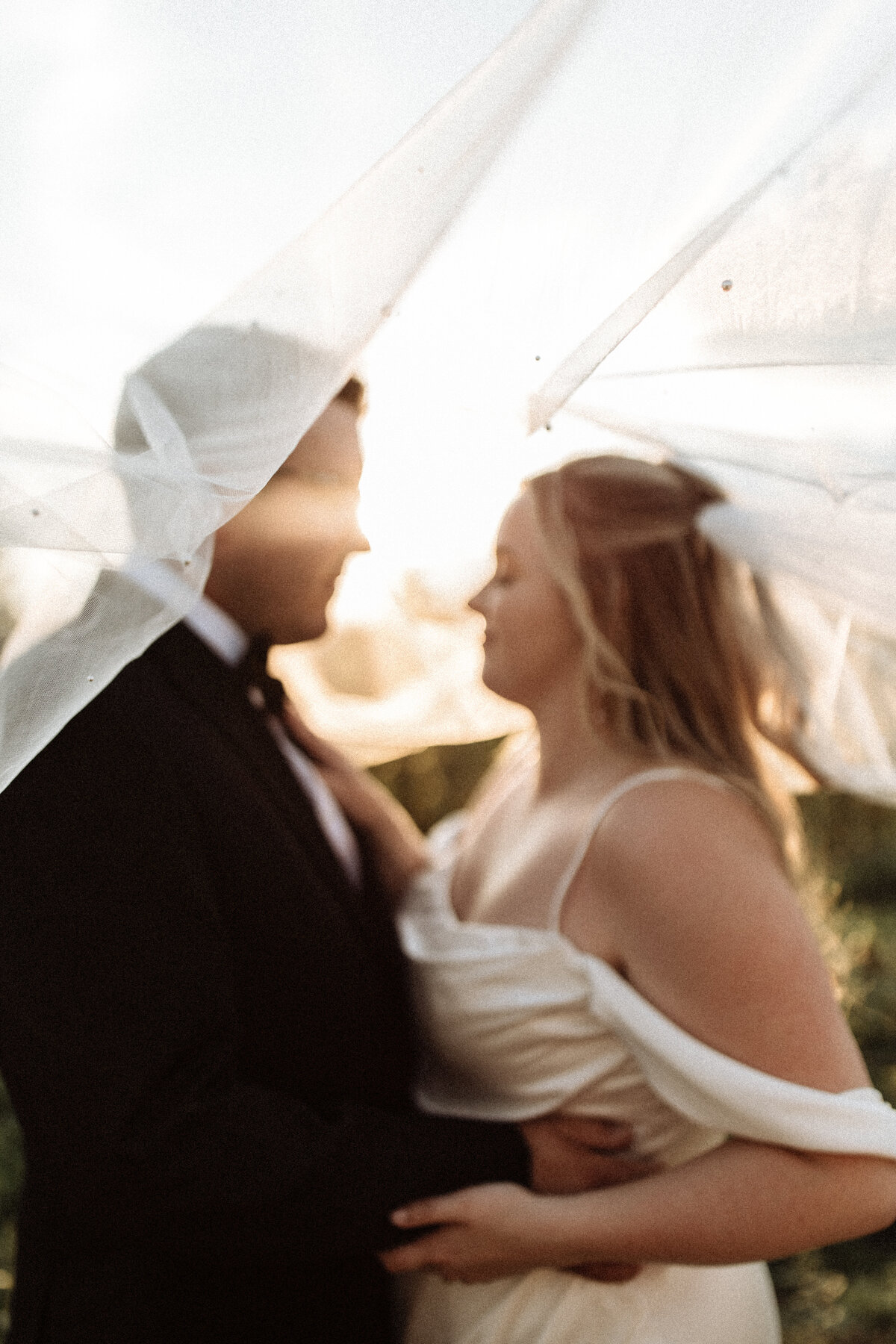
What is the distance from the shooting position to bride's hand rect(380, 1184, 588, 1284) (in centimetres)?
166

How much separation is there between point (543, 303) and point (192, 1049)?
3.81 feet

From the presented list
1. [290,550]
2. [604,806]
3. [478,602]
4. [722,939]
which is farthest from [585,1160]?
[290,550]

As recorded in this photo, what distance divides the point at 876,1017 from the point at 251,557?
10.8 feet

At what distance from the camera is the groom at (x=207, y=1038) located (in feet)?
4.87

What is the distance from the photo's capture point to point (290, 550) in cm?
205

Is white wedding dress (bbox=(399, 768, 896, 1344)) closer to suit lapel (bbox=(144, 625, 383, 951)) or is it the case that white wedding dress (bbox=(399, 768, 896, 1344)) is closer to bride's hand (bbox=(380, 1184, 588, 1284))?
bride's hand (bbox=(380, 1184, 588, 1284))

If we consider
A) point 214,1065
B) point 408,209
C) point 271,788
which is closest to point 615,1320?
point 214,1065

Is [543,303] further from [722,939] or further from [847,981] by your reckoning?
[847,981]

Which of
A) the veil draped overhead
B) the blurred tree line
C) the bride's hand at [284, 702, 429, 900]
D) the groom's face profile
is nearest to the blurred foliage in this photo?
the blurred tree line

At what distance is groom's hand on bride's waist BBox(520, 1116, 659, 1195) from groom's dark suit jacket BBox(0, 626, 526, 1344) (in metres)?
0.04

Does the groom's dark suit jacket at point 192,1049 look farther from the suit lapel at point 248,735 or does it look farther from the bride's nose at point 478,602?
the bride's nose at point 478,602

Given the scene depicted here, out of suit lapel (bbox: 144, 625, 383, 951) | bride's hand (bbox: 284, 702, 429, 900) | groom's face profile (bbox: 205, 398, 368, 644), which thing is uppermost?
groom's face profile (bbox: 205, 398, 368, 644)

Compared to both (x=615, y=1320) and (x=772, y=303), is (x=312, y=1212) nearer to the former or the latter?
(x=615, y=1320)

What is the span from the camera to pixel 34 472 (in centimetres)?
102
